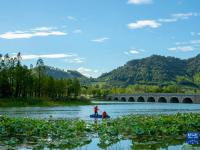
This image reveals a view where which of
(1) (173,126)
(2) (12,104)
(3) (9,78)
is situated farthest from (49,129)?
(3) (9,78)

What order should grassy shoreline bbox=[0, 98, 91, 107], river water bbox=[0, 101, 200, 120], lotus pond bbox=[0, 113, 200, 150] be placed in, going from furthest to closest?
grassy shoreline bbox=[0, 98, 91, 107] → river water bbox=[0, 101, 200, 120] → lotus pond bbox=[0, 113, 200, 150]

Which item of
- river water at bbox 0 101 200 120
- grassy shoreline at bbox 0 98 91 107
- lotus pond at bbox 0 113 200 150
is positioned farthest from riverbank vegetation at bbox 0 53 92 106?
lotus pond at bbox 0 113 200 150

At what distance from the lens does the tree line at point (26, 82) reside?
396 ft

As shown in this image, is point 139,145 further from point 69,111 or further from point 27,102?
point 27,102

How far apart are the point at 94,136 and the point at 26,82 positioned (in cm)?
9310

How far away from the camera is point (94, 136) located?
1289 inches

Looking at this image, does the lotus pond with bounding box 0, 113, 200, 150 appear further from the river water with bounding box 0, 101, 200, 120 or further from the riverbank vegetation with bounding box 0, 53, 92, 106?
the riverbank vegetation with bounding box 0, 53, 92, 106

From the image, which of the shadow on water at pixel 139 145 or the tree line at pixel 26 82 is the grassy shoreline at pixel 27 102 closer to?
the tree line at pixel 26 82

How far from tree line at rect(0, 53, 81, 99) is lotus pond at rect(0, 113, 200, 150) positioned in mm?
86233

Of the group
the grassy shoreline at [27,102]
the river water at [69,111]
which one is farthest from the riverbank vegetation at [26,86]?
the river water at [69,111]

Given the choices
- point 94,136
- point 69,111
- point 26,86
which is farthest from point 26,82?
point 94,136

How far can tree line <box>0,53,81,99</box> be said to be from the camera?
120812mm

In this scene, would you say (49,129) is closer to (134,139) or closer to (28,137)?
(28,137)

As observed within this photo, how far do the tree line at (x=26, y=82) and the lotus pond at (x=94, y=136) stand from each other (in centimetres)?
8623
